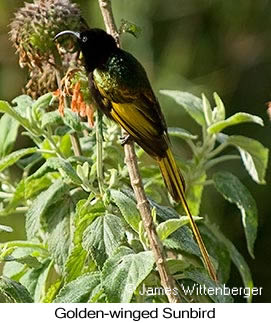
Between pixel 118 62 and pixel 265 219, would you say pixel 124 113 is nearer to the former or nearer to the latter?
pixel 118 62

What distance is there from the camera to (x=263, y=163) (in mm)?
1378

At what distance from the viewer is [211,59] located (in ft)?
8.61

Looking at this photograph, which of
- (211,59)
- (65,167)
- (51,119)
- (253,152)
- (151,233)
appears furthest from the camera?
(211,59)

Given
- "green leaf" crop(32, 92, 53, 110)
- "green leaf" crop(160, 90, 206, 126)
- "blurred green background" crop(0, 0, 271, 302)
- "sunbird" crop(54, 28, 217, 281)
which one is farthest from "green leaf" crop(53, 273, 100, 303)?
"blurred green background" crop(0, 0, 271, 302)

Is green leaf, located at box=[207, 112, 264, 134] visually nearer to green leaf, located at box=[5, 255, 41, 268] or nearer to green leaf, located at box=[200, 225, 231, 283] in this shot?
green leaf, located at box=[200, 225, 231, 283]

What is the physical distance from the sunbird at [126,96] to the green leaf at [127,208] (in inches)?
3.1

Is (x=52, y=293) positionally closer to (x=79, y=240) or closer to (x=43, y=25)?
(x=79, y=240)

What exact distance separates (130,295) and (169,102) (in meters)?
1.35

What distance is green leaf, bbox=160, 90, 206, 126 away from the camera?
4.62ft

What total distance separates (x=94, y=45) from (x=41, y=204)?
21 cm

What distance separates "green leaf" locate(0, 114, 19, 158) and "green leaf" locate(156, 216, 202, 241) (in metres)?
0.36

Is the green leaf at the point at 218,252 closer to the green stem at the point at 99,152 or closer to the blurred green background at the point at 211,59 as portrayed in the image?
the green stem at the point at 99,152

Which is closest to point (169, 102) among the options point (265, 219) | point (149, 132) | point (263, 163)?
point (265, 219)

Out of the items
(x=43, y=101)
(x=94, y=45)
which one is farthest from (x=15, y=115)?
(x=94, y=45)
